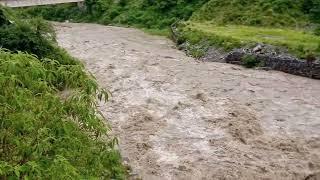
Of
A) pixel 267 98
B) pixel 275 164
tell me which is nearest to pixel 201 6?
pixel 267 98

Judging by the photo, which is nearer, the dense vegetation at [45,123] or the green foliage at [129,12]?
the dense vegetation at [45,123]

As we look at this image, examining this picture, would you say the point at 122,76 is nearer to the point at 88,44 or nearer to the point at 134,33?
the point at 88,44

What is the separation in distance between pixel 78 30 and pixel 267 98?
1814 centimetres

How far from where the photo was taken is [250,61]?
23.2 meters

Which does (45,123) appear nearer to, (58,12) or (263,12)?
(263,12)

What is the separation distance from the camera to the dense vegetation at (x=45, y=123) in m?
5.95

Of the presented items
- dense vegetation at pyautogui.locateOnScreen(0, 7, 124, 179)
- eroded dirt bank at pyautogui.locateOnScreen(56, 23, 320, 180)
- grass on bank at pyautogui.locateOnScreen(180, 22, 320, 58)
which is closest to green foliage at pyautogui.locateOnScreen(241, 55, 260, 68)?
eroded dirt bank at pyautogui.locateOnScreen(56, 23, 320, 180)

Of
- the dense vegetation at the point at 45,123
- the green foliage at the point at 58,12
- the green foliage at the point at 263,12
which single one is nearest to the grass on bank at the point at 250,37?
the green foliage at the point at 263,12

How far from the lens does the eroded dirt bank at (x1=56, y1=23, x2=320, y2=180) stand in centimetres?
1391

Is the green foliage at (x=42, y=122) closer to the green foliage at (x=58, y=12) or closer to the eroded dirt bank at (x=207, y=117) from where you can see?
the eroded dirt bank at (x=207, y=117)

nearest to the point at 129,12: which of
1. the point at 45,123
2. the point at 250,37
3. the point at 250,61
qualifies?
the point at 250,37

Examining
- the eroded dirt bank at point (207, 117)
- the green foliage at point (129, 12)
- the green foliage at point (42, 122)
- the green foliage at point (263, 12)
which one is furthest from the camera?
the green foliage at point (129, 12)

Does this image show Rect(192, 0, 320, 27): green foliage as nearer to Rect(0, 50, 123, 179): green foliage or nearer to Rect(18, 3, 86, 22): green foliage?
Rect(18, 3, 86, 22): green foliage

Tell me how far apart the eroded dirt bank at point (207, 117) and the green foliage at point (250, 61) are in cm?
46
